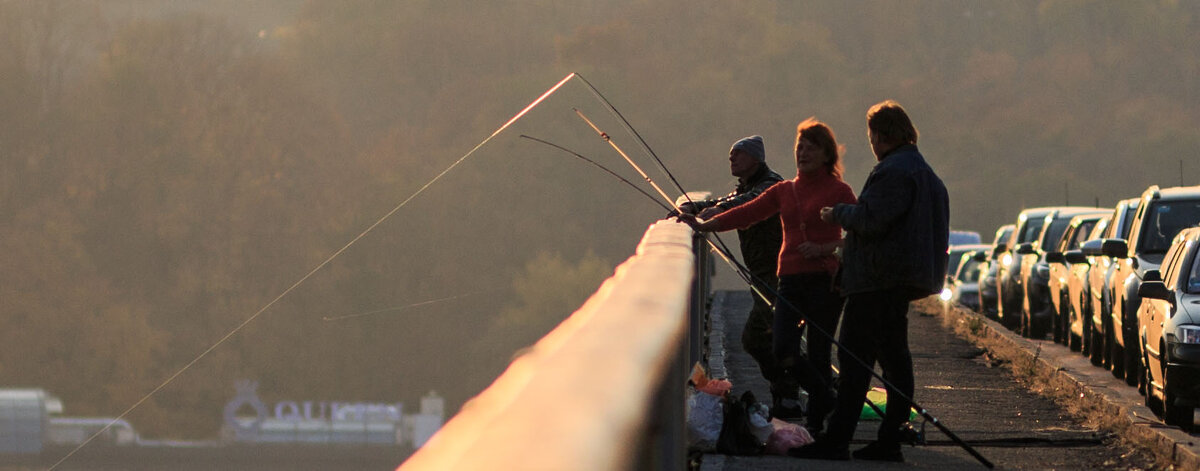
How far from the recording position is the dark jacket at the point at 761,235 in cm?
941

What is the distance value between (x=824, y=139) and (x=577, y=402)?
677 centimetres

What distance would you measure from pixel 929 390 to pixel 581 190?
9881cm

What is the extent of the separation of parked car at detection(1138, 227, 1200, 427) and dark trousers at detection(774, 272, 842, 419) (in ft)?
9.65

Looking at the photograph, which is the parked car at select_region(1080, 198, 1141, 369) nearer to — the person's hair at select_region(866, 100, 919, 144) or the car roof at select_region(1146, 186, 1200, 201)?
the car roof at select_region(1146, 186, 1200, 201)

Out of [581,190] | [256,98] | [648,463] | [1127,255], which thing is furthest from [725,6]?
[648,463]

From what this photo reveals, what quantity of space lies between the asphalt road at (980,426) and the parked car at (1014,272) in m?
7.61

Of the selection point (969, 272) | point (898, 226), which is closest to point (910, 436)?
point (898, 226)

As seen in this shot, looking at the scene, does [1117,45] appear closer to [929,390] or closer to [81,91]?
[81,91]

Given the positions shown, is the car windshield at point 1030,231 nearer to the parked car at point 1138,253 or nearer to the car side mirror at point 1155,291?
the parked car at point 1138,253

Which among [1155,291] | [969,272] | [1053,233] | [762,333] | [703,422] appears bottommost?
[703,422]

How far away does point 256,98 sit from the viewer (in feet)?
285

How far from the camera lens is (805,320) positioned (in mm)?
8641

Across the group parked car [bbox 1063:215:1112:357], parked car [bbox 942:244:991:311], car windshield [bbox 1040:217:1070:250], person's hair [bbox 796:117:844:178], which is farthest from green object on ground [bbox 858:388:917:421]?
parked car [bbox 942:244:991:311]

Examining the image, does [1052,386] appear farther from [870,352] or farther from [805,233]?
[870,352]
